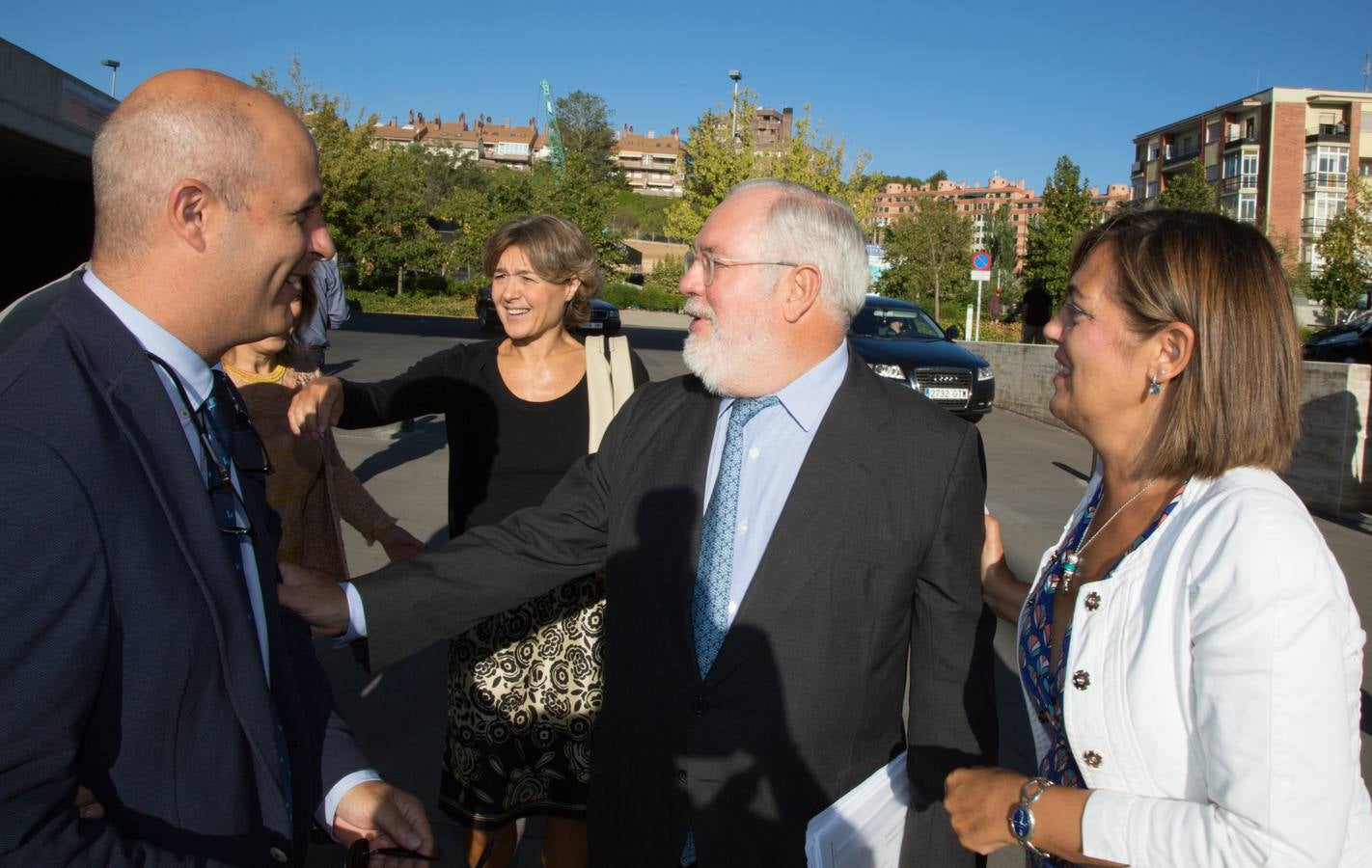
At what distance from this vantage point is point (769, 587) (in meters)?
1.98

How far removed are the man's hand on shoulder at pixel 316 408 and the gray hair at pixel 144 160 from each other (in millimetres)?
1462

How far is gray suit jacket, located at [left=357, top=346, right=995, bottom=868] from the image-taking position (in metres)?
1.96

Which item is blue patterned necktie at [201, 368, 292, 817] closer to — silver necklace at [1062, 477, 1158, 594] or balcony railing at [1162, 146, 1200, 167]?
silver necklace at [1062, 477, 1158, 594]

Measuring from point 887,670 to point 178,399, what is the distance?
4.82ft

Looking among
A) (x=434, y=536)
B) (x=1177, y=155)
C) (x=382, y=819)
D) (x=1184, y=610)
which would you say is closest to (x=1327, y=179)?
(x=1177, y=155)

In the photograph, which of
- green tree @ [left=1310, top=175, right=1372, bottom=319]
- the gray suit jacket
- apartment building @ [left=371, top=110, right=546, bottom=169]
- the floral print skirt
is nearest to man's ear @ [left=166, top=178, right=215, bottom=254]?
the gray suit jacket

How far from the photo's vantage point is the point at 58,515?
3.52ft

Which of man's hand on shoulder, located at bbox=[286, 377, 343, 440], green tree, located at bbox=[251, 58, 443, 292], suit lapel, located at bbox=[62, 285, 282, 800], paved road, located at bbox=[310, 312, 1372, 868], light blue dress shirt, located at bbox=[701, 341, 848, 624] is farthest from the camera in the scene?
green tree, located at bbox=[251, 58, 443, 292]

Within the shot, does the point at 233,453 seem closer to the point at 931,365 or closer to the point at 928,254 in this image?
the point at 931,365

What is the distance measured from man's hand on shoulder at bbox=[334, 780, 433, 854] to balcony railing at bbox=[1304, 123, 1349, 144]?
91797 millimetres

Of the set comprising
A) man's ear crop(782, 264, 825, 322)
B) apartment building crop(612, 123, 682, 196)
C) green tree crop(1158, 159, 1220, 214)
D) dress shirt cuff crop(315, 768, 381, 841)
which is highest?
apartment building crop(612, 123, 682, 196)

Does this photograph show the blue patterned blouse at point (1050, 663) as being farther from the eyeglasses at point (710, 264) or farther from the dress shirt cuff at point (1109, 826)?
the eyeglasses at point (710, 264)

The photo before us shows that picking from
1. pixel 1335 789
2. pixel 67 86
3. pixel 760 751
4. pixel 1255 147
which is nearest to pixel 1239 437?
pixel 1335 789

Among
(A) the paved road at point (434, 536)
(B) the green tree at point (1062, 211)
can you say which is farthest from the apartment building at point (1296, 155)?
Result: (A) the paved road at point (434, 536)
